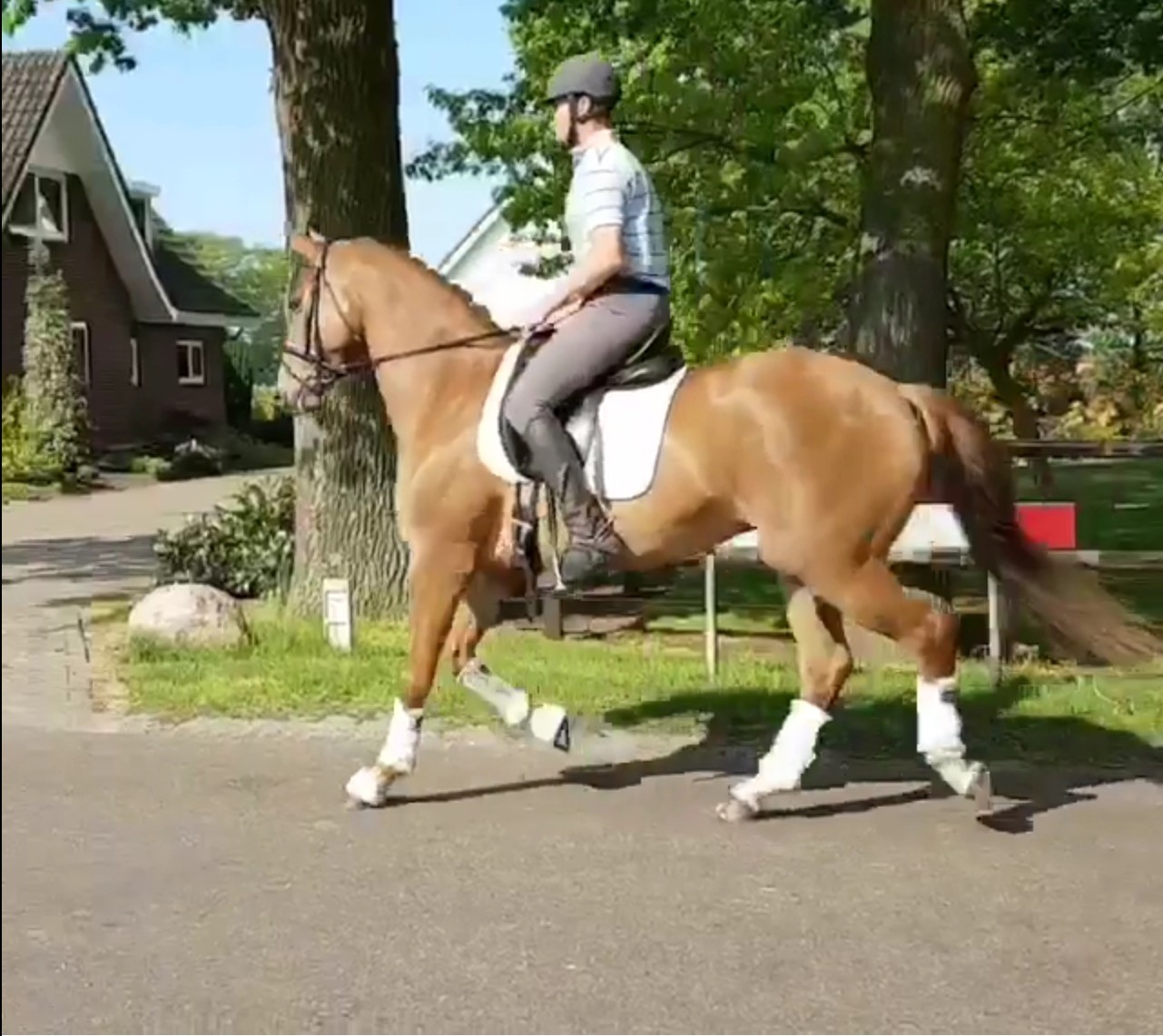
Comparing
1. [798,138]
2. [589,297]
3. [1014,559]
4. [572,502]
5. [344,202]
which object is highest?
[798,138]

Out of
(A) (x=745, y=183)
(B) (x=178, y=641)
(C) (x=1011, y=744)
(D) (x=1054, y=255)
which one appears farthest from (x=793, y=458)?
(D) (x=1054, y=255)

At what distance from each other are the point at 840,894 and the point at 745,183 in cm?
1371

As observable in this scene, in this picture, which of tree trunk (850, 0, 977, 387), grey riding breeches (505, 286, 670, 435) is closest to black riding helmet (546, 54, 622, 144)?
grey riding breeches (505, 286, 670, 435)

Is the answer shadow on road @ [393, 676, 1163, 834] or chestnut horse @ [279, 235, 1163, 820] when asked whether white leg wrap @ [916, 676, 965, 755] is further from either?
shadow on road @ [393, 676, 1163, 834]

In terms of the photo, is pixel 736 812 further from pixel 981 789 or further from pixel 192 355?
pixel 192 355

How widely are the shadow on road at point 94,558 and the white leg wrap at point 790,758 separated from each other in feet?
27.6

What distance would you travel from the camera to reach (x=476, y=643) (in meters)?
7.80

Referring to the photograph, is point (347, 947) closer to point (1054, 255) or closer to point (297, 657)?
point (297, 657)

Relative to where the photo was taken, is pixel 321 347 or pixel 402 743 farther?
pixel 321 347

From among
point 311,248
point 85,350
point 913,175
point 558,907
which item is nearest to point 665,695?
point 311,248

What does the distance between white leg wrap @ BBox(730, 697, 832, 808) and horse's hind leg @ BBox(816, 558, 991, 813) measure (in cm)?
44

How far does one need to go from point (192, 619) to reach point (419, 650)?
4096 millimetres

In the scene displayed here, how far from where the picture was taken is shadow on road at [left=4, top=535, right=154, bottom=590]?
625 inches

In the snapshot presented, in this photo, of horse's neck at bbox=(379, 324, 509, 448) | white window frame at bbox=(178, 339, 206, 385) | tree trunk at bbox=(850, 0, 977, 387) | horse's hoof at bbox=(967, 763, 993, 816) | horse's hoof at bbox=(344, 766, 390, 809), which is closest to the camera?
horse's hoof at bbox=(967, 763, 993, 816)
